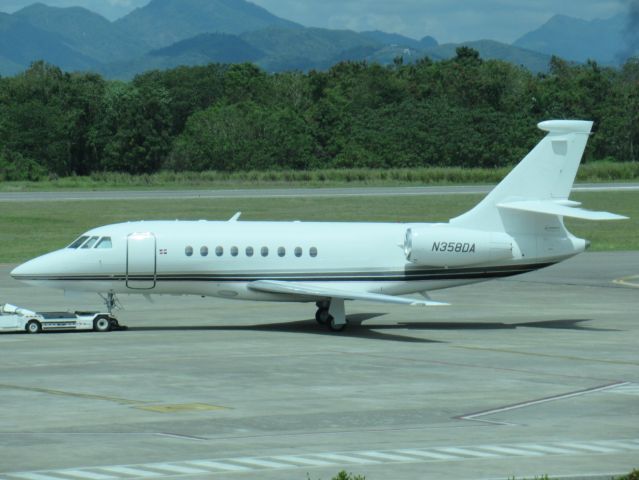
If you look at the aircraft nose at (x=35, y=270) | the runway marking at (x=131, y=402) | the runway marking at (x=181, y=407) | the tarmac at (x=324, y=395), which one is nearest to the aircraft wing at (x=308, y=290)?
the tarmac at (x=324, y=395)

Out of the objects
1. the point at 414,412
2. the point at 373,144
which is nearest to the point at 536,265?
the point at 414,412

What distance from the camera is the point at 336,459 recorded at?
1844 centimetres

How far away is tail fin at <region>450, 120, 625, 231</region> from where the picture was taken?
35.3m

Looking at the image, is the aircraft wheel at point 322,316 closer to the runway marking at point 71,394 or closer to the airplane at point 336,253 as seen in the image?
the airplane at point 336,253

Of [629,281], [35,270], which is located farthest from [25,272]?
[629,281]

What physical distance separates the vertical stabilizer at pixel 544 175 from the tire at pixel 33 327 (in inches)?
489

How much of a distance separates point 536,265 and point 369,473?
63.6 ft

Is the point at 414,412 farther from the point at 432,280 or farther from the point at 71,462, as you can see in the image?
the point at 432,280

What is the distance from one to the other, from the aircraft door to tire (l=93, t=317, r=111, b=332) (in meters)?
1.21

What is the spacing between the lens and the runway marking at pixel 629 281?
156 feet

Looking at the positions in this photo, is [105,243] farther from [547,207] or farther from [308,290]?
[547,207]

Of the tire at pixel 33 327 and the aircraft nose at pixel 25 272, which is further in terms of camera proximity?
the aircraft nose at pixel 25 272

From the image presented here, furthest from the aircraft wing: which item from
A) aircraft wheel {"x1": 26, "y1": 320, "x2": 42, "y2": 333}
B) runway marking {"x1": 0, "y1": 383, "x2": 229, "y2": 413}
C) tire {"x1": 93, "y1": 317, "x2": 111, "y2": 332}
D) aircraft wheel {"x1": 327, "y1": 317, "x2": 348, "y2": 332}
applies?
runway marking {"x1": 0, "y1": 383, "x2": 229, "y2": 413}

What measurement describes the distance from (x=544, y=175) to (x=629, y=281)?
50.1ft
